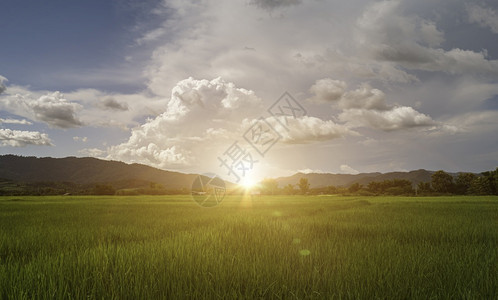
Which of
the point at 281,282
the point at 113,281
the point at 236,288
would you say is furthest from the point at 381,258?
the point at 113,281

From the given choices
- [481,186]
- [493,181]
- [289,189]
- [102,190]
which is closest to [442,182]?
[481,186]

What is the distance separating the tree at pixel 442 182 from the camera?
67375mm

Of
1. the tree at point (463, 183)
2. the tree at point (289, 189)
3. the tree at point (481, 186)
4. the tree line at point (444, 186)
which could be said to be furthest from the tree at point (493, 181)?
the tree at point (289, 189)

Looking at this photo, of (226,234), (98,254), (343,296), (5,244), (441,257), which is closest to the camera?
(343,296)

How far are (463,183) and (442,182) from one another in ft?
16.7

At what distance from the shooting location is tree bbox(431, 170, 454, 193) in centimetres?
6738

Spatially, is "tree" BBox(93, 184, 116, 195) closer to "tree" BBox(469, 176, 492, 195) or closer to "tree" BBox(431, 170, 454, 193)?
"tree" BBox(431, 170, 454, 193)

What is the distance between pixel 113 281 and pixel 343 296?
2.28 metres

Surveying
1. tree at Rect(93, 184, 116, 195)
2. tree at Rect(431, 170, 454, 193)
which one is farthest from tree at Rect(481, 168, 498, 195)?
tree at Rect(93, 184, 116, 195)

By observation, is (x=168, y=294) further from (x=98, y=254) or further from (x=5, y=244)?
(x=5, y=244)

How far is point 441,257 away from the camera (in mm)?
4090

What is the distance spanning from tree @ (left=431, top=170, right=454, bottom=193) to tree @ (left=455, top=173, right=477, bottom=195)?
4.34 feet

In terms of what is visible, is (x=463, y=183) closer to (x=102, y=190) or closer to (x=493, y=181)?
(x=493, y=181)

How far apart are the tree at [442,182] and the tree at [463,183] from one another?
132 centimetres
